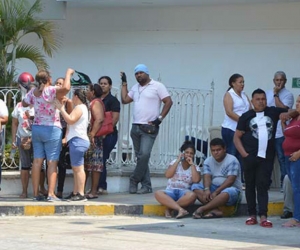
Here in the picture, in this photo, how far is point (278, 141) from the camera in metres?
13.3

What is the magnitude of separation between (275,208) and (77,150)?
9.53 feet

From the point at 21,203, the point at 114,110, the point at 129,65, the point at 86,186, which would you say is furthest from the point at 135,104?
the point at 129,65

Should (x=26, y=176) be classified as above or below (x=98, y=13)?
below

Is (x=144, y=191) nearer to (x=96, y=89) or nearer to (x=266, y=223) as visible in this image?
(x=96, y=89)

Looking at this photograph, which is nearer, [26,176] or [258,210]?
[258,210]

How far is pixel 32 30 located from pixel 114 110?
9.02 ft

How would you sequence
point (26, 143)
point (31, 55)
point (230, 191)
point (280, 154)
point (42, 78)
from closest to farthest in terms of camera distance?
1. point (230, 191)
2. point (42, 78)
3. point (26, 143)
4. point (280, 154)
5. point (31, 55)

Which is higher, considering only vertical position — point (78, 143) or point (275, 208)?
point (78, 143)

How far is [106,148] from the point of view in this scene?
13.3 metres

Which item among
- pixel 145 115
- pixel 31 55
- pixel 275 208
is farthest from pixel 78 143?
pixel 31 55

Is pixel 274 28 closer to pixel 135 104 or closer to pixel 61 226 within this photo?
pixel 135 104

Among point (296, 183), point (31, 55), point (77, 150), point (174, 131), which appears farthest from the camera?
point (31, 55)

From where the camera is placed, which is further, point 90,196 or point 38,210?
point 90,196

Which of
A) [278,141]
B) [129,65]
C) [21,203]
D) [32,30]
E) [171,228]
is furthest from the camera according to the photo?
[129,65]
